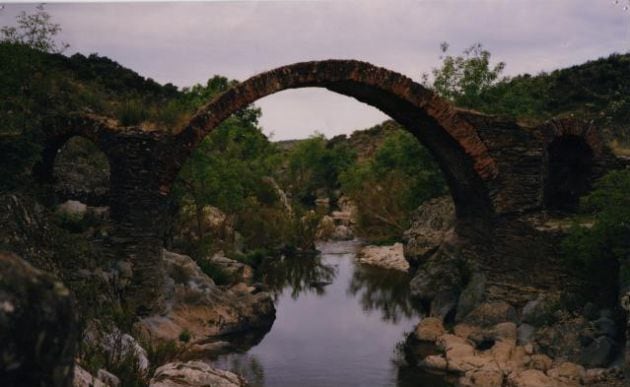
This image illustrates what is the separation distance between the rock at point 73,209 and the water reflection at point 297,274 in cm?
576

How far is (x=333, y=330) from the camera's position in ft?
40.6

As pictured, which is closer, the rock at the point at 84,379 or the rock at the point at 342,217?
the rock at the point at 84,379

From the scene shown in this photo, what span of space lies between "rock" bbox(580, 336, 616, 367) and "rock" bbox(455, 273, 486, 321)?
3.32 m

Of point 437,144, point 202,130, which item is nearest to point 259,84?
point 202,130

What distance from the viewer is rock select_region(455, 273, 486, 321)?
11812 mm

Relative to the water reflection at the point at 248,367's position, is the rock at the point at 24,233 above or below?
above

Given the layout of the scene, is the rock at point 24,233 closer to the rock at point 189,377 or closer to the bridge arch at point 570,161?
the rock at point 189,377

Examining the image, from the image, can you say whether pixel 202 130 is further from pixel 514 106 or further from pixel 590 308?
pixel 514 106

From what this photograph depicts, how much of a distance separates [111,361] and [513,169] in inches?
318

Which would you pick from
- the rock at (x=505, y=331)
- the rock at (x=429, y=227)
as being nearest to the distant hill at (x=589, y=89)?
the rock at (x=429, y=227)

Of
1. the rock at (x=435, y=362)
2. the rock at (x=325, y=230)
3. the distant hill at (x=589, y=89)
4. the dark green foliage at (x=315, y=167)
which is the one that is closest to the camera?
the rock at (x=435, y=362)

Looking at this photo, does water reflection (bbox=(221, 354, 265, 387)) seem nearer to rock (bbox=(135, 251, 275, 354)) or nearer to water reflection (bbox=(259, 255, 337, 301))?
rock (bbox=(135, 251, 275, 354))

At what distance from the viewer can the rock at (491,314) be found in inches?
430

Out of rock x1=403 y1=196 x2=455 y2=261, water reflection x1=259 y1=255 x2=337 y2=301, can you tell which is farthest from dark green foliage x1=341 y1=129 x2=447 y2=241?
water reflection x1=259 y1=255 x2=337 y2=301
